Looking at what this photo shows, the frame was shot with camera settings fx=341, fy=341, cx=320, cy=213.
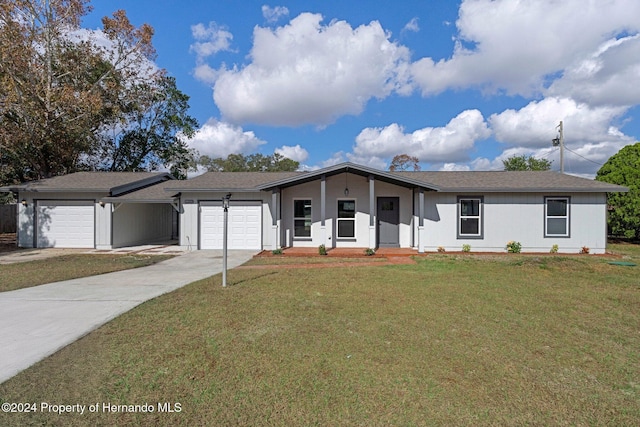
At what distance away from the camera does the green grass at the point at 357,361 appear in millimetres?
2871

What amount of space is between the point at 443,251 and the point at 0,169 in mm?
26837

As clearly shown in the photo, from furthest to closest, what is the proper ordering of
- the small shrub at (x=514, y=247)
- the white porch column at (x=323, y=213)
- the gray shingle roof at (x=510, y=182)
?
the small shrub at (x=514, y=247) → the white porch column at (x=323, y=213) → the gray shingle roof at (x=510, y=182)

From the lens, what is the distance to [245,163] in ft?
199

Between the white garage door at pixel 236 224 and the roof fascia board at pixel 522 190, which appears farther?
the white garage door at pixel 236 224

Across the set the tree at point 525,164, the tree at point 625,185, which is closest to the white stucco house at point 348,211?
the tree at point 625,185

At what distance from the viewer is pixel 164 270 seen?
31.7 ft

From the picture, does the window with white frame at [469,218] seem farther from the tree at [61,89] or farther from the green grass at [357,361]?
the tree at [61,89]

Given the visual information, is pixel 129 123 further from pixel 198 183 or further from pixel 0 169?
pixel 198 183

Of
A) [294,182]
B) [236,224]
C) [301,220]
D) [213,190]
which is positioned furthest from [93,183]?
[301,220]

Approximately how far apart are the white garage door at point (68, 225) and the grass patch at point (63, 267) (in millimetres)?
2470

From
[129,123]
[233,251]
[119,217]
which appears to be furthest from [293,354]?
[129,123]

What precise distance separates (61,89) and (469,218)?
77.9 feet

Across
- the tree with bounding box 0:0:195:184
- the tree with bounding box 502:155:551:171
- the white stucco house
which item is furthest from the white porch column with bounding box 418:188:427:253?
the tree with bounding box 502:155:551:171

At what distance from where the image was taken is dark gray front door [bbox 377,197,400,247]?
14.5 meters
